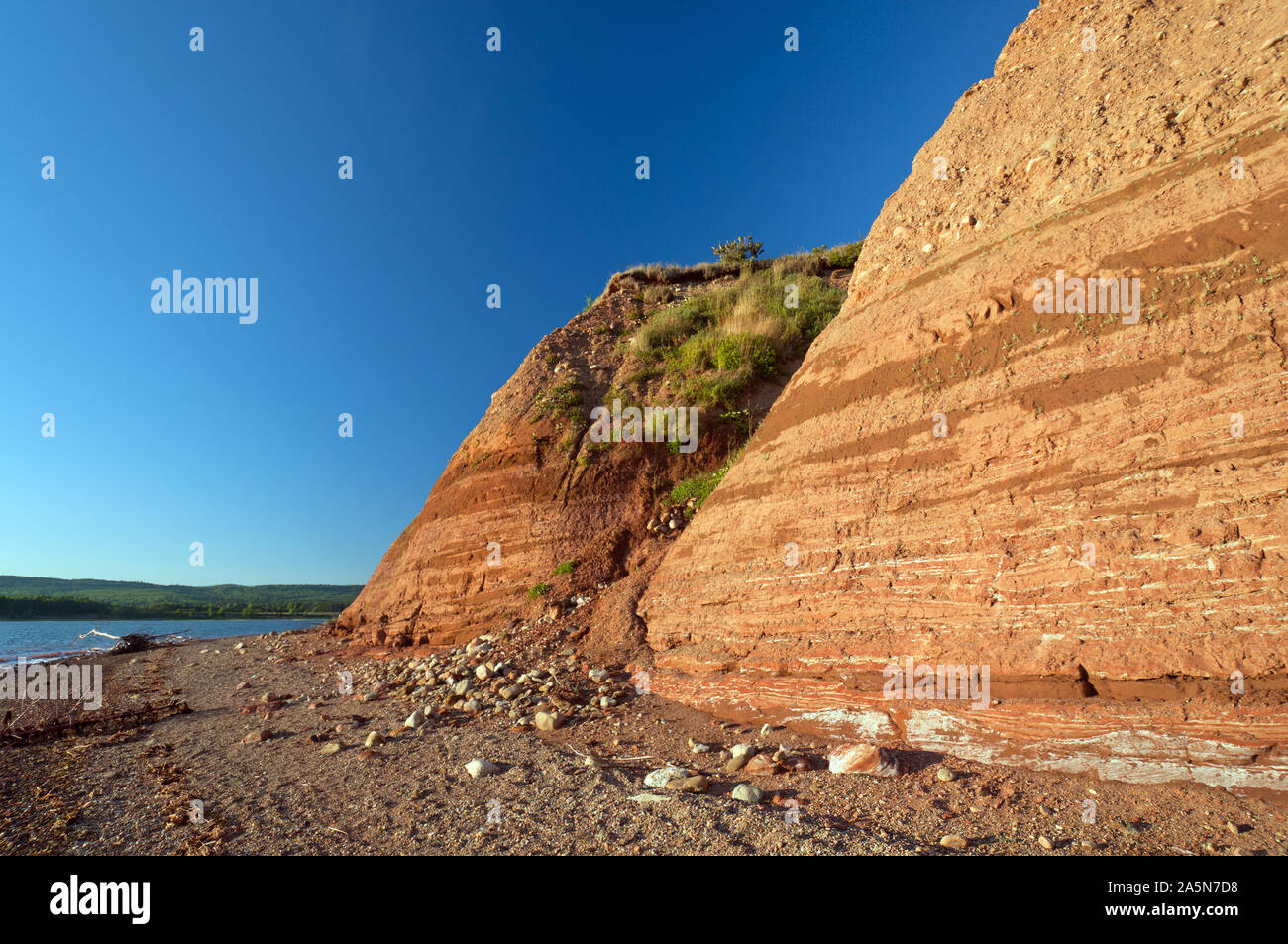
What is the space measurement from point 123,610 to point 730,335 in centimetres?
9033

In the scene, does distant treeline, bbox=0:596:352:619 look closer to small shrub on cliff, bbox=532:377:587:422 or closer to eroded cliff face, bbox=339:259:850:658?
eroded cliff face, bbox=339:259:850:658

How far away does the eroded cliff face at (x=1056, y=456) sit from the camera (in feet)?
13.7

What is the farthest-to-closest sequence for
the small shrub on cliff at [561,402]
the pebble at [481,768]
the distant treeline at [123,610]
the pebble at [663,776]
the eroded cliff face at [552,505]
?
the distant treeline at [123,610]
the small shrub on cliff at [561,402]
the eroded cliff face at [552,505]
the pebble at [481,768]
the pebble at [663,776]

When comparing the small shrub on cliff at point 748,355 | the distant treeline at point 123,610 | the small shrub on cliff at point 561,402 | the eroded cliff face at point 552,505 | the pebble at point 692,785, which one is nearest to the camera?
the pebble at point 692,785

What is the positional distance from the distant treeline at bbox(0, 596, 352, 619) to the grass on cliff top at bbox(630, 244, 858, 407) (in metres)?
63.5

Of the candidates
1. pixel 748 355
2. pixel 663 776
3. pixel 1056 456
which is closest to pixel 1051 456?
pixel 1056 456

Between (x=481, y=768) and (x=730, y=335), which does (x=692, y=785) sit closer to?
(x=481, y=768)

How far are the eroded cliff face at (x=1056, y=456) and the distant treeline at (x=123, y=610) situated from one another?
69647mm

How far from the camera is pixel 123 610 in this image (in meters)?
71.9

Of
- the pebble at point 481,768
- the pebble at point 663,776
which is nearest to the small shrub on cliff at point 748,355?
the pebble at point 663,776

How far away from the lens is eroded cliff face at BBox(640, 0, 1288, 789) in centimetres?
417

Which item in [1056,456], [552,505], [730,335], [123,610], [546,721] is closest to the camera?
[1056,456]

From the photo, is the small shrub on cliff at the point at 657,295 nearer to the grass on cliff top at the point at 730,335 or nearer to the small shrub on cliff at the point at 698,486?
the grass on cliff top at the point at 730,335

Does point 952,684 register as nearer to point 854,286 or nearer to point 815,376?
point 815,376
